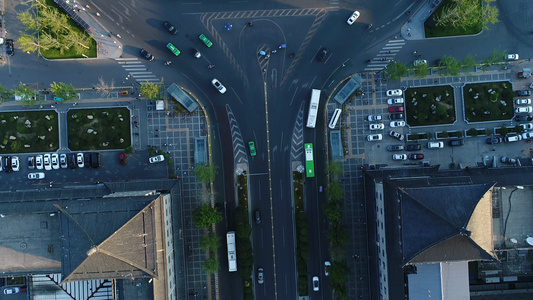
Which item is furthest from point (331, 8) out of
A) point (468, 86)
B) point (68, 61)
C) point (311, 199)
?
point (68, 61)

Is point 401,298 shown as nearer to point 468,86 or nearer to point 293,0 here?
point 468,86

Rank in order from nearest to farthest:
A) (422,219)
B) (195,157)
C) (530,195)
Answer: (422,219), (530,195), (195,157)

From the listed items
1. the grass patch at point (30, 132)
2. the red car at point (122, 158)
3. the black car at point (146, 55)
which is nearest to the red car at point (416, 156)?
the black car at point (146, 55)

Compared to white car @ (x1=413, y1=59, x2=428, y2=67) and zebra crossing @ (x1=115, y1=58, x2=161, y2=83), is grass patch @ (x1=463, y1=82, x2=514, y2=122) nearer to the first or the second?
white car @ (x1=413, y1=59, x2=428, y2=67)

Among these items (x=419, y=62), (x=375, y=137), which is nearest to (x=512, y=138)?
(x=419, y=62)

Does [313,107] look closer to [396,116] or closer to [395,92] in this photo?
[395,92]

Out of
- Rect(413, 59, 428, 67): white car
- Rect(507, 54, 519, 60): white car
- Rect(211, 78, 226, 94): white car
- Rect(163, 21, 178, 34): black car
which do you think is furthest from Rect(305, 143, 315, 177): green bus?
Rect(507, 54, 519, 60): white car
